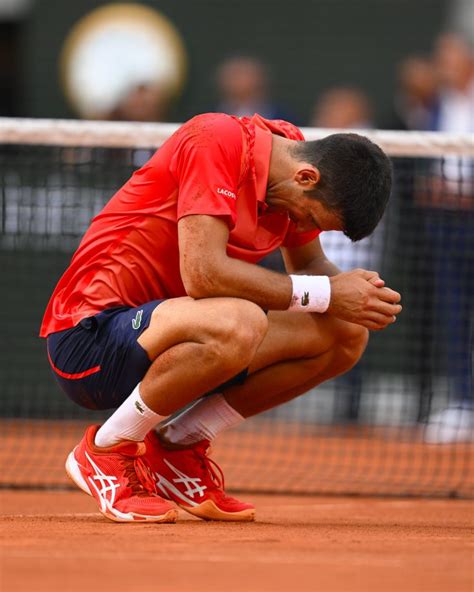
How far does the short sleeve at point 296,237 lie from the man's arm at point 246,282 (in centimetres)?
44

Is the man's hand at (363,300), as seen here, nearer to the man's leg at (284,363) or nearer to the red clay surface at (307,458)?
the man's leg at (284,363)

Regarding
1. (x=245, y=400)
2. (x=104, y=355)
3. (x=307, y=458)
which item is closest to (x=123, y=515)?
(x=104, y=355)

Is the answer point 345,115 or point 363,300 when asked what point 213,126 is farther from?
point 345,115

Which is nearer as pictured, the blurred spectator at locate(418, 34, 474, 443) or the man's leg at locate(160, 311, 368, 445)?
the man's leg at locate(160, 311, 368, 445)

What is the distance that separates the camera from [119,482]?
5.30 meters

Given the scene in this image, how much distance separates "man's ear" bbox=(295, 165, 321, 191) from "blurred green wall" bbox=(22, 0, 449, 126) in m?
8.72

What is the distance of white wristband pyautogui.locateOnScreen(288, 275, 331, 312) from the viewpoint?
532 centimetres

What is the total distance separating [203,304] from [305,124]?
891cm

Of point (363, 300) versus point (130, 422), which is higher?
point (363, 300)

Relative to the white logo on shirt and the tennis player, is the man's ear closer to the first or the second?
the tennis player

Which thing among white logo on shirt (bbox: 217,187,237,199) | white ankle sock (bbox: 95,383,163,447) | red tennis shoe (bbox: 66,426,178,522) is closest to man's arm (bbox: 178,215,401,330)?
white logo on shirt (bbox: 217,187,237,199)

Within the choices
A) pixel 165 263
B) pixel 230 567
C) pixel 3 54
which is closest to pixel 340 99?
pixel 3 54

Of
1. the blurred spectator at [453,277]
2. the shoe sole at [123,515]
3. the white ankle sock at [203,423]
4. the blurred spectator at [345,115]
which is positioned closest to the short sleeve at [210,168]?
the white ankle sock at [203,423]

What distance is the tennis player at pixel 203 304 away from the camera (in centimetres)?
514
